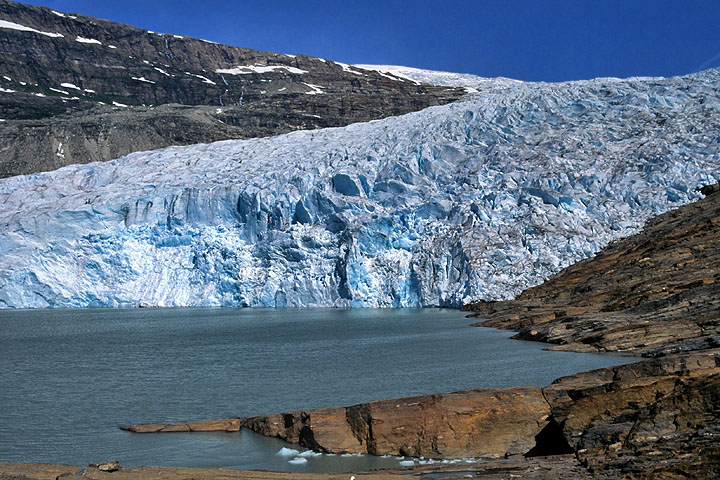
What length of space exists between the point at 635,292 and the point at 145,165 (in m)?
22.2

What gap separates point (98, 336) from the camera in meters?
19.4

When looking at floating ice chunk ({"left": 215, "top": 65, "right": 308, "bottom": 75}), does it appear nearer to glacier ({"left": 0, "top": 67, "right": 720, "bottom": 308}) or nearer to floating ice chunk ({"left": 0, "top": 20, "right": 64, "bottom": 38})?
floating ice chunk ({"left": 0, "top": 20, "right": 64, "bottom": 38})

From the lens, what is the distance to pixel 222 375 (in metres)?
12.5

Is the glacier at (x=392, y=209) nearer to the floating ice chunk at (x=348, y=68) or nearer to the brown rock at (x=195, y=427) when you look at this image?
the brown rock at (x=195, y=427)

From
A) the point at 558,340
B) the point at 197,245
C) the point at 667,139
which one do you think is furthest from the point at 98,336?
the point at 667,139

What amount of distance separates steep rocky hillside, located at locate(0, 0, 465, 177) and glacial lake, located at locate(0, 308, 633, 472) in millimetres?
35076

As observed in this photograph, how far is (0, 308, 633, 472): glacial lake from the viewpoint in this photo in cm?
759

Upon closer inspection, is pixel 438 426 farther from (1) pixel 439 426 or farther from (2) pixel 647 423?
(2) pixel 647 423

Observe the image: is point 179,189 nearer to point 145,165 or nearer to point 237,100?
point 145,165

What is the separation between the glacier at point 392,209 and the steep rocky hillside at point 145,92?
24785mm

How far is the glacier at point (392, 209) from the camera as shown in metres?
22.9

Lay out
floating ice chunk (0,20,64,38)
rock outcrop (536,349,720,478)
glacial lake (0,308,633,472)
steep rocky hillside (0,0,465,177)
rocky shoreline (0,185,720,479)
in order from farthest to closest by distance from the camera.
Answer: floating ice chunk (0,20,64,38) → steep rocky hillside (0,0,465,177) → glacial lake (0,308,633,472) → rocky shoreline (0,185,720,479) → rock outcrop (536,349,720,478)

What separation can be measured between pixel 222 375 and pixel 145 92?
7564 cm

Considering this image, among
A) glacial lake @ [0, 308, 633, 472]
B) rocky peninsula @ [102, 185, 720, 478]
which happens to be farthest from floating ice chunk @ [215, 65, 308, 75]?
rocky peninsula @ [102, 185, 720, 478]
